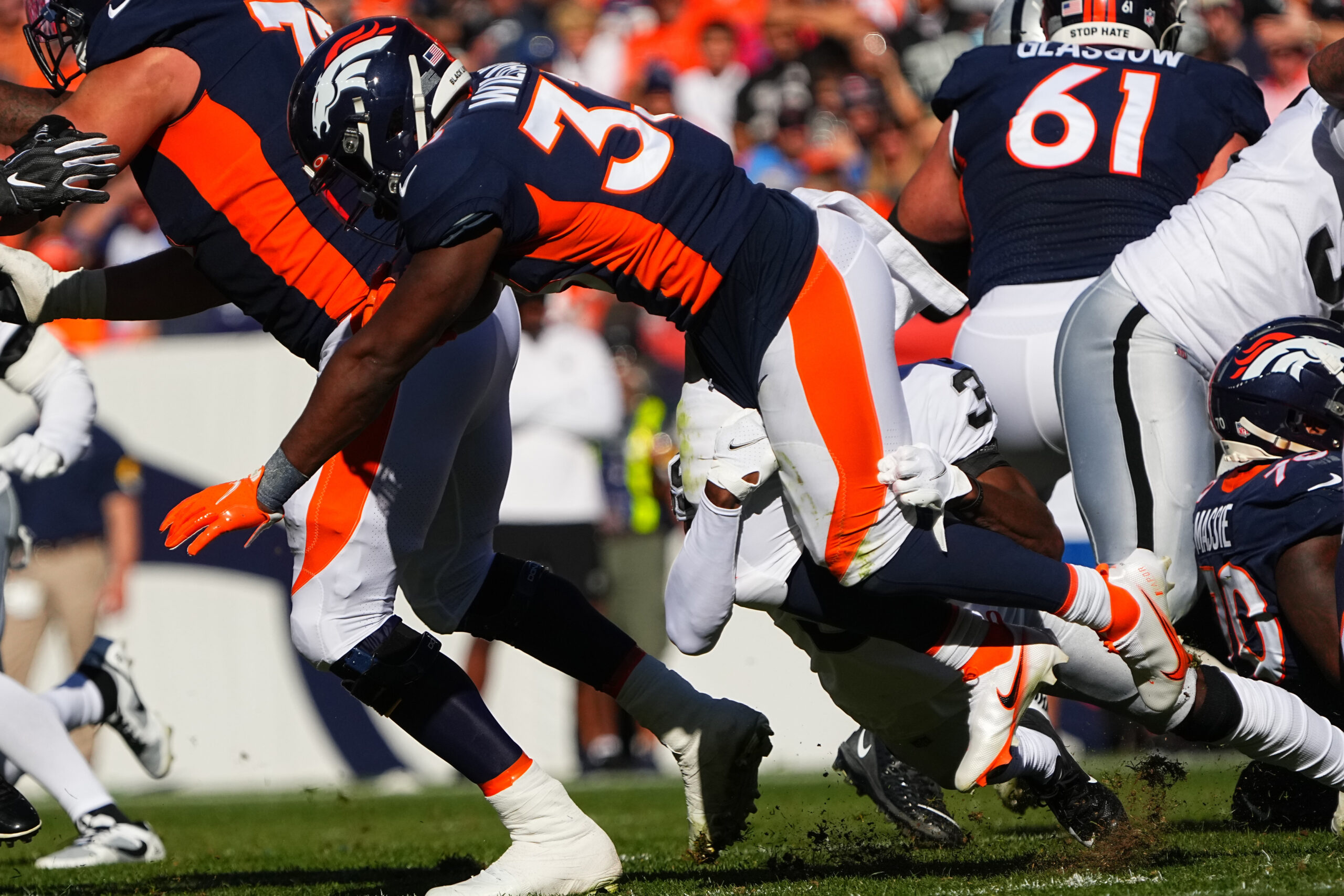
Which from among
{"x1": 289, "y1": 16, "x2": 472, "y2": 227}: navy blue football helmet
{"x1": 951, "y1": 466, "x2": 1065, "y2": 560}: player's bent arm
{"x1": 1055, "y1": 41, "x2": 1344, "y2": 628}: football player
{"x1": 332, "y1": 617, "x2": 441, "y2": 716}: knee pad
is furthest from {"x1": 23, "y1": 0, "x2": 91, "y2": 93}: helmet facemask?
{"x1": 1055, "y1": 41, "x2": 1344, "y2": 628}: football player

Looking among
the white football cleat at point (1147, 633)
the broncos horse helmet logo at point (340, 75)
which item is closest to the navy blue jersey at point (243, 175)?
the broncos horse helmet logo at point (340, 75)

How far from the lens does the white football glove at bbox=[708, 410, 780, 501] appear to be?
10.8 ft

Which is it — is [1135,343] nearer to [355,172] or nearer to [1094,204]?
[1094,204]

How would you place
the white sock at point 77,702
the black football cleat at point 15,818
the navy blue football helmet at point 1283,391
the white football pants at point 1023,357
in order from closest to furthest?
the navy blue football helmet at point 1283,391
the black football cleat at point 15,818
the white football pants at point 1023,357
the white sock at point 77,702

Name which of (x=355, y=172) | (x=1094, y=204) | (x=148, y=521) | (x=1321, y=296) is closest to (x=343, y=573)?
(x=355, y=172)

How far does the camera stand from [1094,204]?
13.5 feet

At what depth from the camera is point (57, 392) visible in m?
5.20

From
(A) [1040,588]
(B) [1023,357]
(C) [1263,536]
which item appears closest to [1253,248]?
(B) [1023,357]

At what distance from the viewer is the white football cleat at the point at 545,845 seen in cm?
339

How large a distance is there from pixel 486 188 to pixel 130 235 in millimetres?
7871

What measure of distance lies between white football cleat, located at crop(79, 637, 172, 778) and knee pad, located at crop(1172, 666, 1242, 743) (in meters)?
3.83

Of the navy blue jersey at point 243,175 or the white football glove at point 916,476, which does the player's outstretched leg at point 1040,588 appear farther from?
the navy blue jersey at point 243,175

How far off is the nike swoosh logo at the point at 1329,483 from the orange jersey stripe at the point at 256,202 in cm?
220

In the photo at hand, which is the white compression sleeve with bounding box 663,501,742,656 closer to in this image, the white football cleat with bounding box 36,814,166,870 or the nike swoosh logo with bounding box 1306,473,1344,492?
the nike swoosh logo with bounding box 1306,473,1344,492
